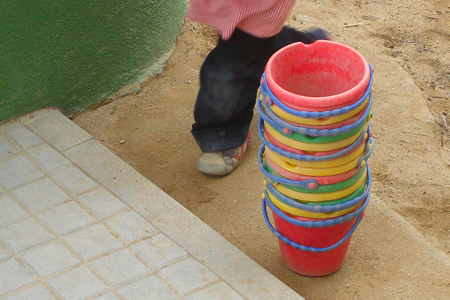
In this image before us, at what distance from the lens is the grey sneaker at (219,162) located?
3.01 metres

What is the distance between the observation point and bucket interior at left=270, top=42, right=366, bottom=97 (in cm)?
220

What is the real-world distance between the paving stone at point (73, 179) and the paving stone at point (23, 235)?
0.76ft

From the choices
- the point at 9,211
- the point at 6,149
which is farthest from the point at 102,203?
the point at 6,149

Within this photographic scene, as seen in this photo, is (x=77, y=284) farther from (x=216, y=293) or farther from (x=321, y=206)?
(x=321, y=206)

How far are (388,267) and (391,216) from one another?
311mm

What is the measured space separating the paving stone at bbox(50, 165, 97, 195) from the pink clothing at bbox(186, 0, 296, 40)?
2.73 feet

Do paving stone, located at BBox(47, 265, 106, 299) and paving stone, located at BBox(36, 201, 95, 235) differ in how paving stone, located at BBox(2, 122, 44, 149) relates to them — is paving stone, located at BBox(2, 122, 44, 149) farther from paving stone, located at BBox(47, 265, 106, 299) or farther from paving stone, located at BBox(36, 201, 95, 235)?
paving stone, located at BBox(47, 265, 106, 299)

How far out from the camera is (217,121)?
3.00 m

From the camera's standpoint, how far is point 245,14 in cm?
251

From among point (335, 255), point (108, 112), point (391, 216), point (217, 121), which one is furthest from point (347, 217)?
point (108, 112)

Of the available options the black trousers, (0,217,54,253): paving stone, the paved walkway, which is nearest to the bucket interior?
the black trousers

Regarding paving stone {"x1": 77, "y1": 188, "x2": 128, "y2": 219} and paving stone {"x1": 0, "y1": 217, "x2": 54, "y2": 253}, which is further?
paving stone {"x1": 77, "y1": 188, "x2": 128, "y2": 219}

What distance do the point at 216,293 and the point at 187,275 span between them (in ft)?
0.44

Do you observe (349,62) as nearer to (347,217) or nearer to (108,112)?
(347,217)
